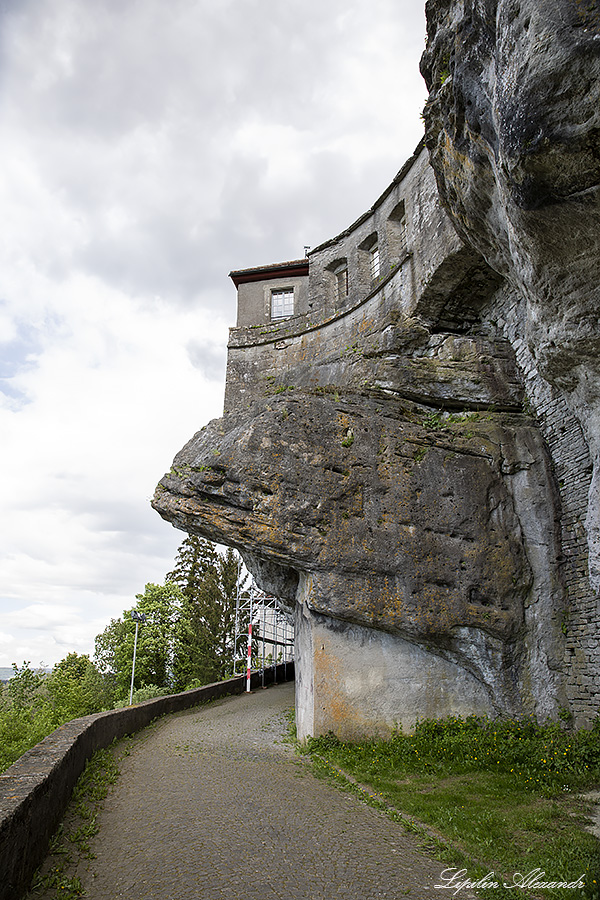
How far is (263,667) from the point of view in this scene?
19.5 metres

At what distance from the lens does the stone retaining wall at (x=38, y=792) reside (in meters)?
3.70

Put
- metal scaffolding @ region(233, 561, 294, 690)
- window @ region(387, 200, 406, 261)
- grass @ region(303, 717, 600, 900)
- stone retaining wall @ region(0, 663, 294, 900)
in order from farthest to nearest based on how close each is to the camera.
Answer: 1. metal scaffolding @ region(233, 561, 294, 690)
2. window @ region(387, 200, 406, 261)
3. grass @ region(303, 717, 600, 900)
4. stone retaining wall @ region(0, 663, 294, 900)

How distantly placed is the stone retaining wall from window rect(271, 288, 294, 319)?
12.2m

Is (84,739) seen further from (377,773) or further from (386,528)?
(386,528)

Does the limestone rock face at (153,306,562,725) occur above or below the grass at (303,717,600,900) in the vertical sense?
above

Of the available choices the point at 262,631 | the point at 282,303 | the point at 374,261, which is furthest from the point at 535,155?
the point at 262,631

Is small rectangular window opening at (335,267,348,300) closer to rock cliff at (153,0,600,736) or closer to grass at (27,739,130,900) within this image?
rock cliff at (153,0,600,736)

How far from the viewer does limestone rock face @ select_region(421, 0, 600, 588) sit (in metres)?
4.36

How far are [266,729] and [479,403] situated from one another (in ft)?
25.4

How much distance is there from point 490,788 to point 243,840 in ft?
11.2

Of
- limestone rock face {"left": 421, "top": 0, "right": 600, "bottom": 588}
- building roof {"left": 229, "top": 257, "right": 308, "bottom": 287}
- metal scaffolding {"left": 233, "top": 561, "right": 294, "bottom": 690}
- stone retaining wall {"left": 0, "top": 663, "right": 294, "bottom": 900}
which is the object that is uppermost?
building roof {"left": 229, "top": 257, "right": 308, "bottom": 287}

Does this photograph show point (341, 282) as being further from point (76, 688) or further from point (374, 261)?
point (76, 688)

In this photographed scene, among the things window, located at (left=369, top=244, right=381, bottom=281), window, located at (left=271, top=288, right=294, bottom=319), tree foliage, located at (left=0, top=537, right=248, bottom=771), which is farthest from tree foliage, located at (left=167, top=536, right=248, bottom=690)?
window, located at (left=369, top=244, right=381, bottom=281)

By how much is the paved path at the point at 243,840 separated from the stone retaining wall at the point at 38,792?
0.48 m
